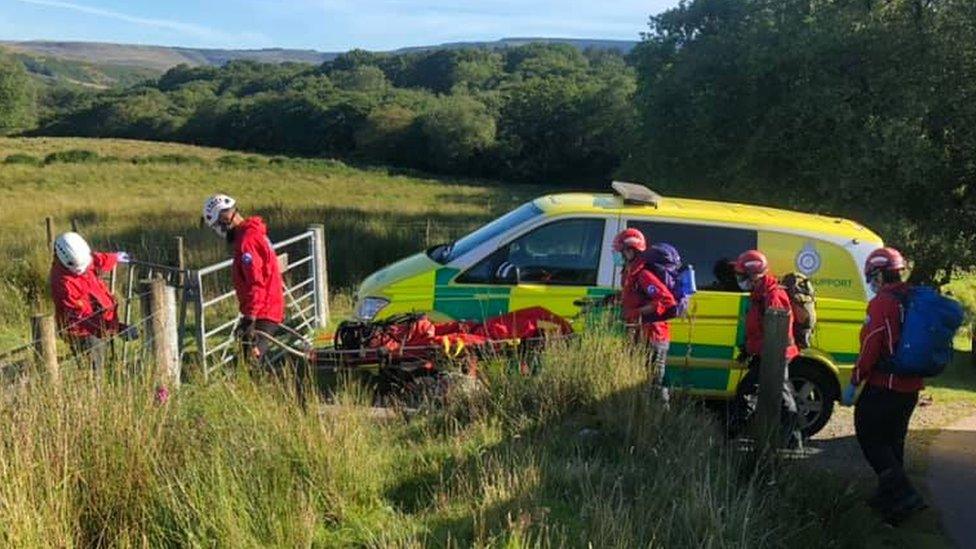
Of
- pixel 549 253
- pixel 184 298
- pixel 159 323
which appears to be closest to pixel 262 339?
pixel 184 298

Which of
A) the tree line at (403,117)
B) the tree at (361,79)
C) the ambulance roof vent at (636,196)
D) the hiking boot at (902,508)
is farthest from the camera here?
the tree at (361,79)

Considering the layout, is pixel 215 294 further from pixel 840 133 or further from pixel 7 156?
pixel 7 156

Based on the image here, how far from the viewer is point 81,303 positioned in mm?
6969

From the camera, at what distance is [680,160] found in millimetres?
23734

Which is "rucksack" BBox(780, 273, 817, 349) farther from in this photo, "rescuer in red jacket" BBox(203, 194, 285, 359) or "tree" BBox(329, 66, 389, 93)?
"tree" BBox(329, 66, 389, 93)

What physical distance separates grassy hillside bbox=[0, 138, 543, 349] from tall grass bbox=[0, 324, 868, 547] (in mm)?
7271

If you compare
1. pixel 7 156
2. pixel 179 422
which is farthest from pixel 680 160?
pixel 7 156

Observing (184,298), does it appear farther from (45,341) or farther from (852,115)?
(852,115)

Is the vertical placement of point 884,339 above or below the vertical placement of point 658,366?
above

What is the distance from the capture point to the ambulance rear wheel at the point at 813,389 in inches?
281

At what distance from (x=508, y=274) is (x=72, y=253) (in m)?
3.55

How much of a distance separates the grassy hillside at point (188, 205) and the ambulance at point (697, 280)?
21.1ft

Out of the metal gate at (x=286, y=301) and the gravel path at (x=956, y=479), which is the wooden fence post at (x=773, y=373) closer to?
the gravel path at (x=956, y=479)

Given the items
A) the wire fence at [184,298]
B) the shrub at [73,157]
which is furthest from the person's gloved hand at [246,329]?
the shrub at [73,157]
